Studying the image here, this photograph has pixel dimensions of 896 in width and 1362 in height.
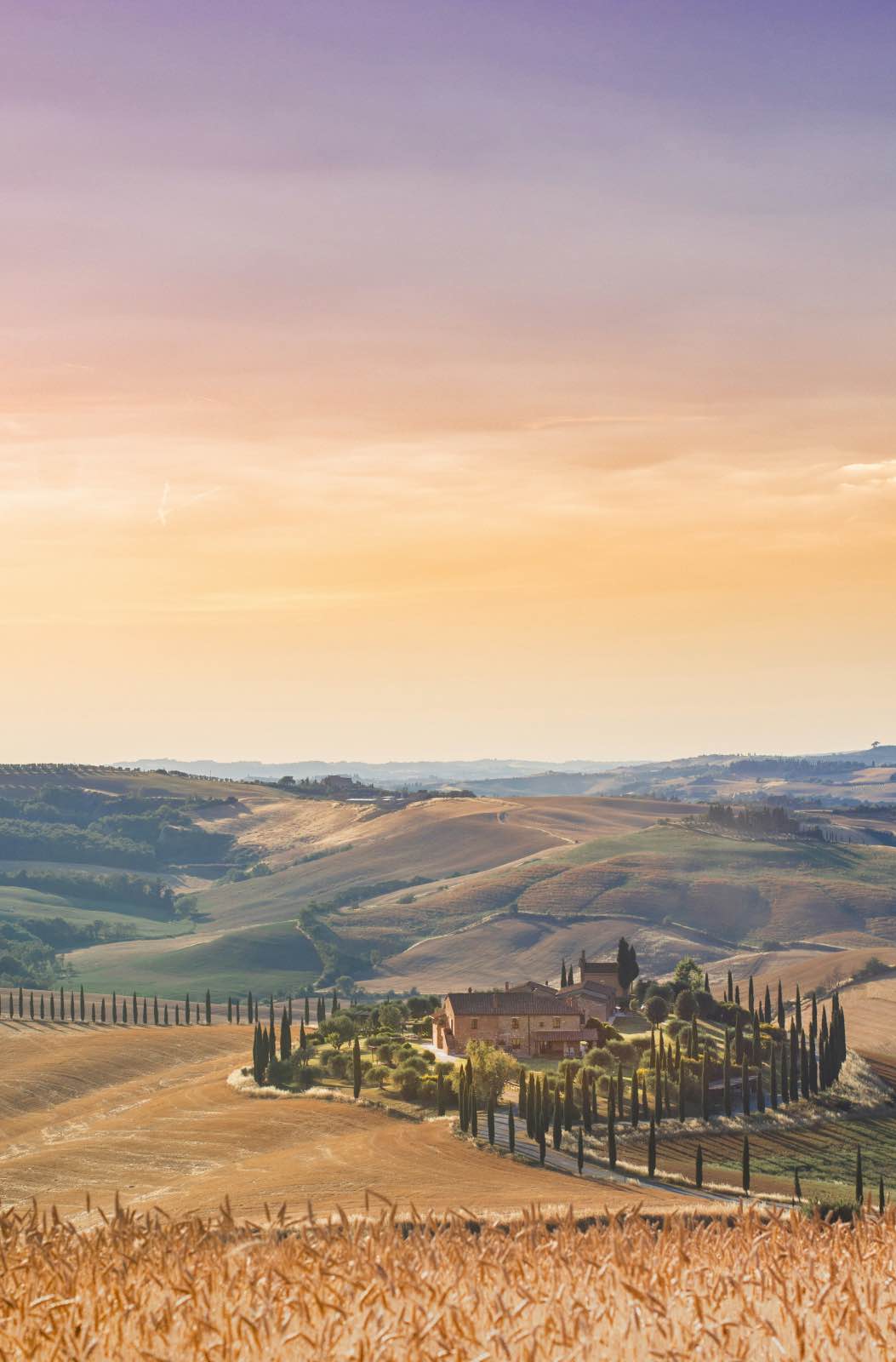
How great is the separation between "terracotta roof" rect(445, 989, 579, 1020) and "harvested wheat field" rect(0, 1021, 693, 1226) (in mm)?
20750

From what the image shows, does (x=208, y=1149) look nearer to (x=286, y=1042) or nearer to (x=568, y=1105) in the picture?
(x=568, y=1105)

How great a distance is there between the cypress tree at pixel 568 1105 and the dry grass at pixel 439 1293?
72.9m

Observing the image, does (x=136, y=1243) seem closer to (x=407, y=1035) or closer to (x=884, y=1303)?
(x=884, y=1303)

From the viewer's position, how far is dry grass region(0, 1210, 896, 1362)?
455 inches

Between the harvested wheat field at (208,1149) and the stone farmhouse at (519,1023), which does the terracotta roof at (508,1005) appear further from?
the harvested wheat field at (208,1149)

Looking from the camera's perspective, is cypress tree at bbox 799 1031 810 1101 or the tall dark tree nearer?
cypress tree at bbox 799 1031 810 1101

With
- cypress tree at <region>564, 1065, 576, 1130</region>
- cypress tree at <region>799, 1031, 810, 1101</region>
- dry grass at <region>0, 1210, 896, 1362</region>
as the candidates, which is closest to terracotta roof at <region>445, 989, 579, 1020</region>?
cypress tree at <region>799, 1031, 810, 1101</region>

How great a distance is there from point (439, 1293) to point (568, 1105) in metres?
76.6

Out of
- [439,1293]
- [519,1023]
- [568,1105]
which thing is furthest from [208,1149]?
[439,1293]

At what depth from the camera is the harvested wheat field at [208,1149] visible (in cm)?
6150

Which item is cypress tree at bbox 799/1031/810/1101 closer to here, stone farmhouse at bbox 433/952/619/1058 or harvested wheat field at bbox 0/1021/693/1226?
stone farmhouse at bbox 433/952/619/1058

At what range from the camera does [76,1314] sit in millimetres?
12148

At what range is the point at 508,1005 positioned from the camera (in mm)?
116562

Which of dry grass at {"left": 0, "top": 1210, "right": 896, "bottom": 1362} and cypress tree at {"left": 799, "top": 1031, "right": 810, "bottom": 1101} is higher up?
dry grass at {"left": 0, "top": 1210, "right": 896, "bottom": 1362}
